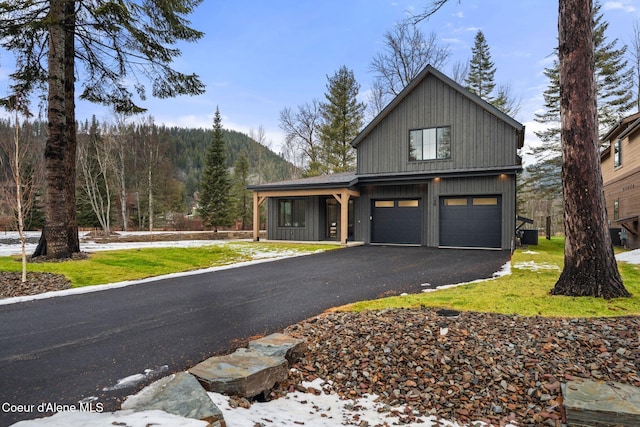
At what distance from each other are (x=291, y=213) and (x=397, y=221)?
5.76 m

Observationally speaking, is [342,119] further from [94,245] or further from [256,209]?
[94,245]

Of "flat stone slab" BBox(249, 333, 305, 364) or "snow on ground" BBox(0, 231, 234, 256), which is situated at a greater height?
"snow on ground" BBox(0, 231, 234, 256)

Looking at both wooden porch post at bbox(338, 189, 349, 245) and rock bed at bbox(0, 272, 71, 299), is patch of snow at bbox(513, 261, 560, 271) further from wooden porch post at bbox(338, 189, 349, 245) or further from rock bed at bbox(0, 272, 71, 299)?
rock bed at bbox(0, 272, 71, 299)

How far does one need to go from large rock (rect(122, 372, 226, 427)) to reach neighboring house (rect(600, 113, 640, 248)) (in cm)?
1771

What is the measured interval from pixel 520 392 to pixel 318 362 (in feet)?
6.39

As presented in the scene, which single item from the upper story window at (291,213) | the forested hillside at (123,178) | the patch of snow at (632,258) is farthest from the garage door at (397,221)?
the forested hillside at (123,178)

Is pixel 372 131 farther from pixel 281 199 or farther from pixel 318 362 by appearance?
pixel 318 362

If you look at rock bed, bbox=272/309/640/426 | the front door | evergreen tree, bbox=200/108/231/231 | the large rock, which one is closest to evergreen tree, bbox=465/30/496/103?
the front door

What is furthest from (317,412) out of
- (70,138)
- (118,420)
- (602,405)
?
(70,138)

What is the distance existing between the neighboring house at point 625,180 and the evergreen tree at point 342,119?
57.6 feet

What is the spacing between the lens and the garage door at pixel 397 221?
1614 cm

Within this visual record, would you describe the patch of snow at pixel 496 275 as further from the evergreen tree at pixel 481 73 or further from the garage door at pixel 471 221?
the evergreen tree at pixel 481 73

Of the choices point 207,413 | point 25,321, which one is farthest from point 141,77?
point 207,413

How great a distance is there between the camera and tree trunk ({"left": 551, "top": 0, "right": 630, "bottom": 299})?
216 inches
